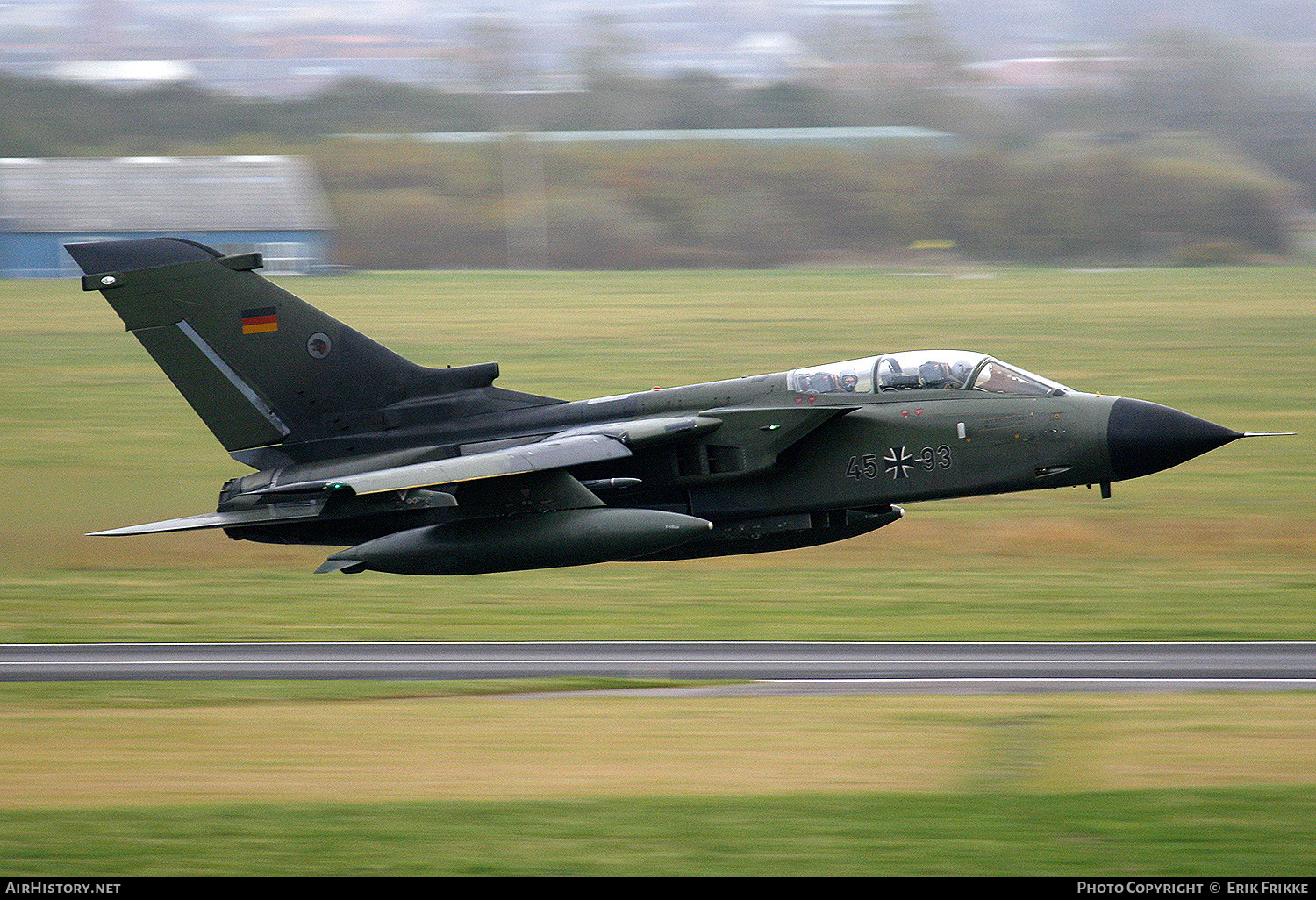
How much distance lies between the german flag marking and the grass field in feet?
15.0

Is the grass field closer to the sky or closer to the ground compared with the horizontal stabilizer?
closer to the ground

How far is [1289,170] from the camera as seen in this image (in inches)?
2098

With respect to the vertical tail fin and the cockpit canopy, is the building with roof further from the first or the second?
the cockpit canopy

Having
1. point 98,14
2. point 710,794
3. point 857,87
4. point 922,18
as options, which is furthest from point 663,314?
point 98,14

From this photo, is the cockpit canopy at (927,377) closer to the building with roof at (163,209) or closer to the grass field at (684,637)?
the grass field at (684,637)

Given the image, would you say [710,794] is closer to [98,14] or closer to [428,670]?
[428,670]

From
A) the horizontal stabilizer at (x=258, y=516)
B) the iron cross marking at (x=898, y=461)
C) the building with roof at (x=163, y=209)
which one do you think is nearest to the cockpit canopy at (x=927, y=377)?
the iron cross marking at (x=898, y=461)

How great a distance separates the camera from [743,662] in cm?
1741

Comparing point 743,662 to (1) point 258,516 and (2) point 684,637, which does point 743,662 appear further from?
(1) point 258,516

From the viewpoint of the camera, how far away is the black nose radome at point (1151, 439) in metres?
16.7

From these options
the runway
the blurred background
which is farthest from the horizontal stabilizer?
the blurred background

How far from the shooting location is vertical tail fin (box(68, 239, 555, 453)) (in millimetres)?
17828

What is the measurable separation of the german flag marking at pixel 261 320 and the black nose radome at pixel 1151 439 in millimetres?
10781

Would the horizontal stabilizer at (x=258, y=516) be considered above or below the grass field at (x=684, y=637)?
above
